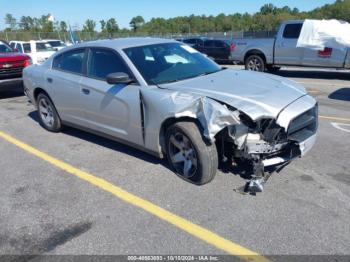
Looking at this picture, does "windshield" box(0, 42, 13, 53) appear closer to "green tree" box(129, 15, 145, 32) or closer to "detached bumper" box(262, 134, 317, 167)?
"detached bumper" box(262, 134, 317, 167)

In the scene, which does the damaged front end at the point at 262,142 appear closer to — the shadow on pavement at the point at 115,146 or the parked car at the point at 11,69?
the shadow on pavement at the point at 115,146

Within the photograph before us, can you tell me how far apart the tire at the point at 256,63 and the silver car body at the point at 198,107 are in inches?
348

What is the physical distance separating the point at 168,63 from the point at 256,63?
9.48m

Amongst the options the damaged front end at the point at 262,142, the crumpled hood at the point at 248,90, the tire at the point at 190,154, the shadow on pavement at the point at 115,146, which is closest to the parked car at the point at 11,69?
the shadow on pavement at the point at 115,146

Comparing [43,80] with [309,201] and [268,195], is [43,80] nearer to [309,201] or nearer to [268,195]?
[268,195]

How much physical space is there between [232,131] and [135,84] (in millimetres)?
1461

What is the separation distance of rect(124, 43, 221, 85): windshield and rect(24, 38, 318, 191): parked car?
0.04ft

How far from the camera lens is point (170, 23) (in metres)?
110

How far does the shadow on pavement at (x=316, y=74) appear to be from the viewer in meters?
12.7

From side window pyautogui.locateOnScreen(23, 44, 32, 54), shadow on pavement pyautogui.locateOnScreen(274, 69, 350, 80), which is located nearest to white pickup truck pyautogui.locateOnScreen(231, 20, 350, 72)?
shadow on pavement pyautogui.locateOnScreen(274, 69, 350, 80)

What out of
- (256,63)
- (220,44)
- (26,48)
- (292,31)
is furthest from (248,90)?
(26,48)

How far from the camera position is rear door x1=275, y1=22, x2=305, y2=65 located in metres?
12.6

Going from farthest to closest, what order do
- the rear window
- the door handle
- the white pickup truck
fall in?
the rear window < the white pickup truck < the door handle

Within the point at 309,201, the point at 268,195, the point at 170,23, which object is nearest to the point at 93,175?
the point at 268,195
